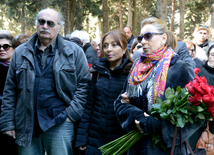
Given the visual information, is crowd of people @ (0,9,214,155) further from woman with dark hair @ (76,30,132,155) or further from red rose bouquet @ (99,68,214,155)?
red rose bouquet @ (99,68,214,155)

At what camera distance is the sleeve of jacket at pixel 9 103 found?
2.88 meters

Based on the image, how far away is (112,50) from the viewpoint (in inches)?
116

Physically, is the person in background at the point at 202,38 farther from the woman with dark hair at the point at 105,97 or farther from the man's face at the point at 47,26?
the man's face at the point at 47,26

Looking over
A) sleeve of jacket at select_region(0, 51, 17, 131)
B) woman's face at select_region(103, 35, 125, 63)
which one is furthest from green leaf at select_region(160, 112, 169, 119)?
sleeve of jacket at select_region(0, 51, 17, 131)

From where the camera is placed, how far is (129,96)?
96.9 inches

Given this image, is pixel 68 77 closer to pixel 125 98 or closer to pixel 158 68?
pixel 125 98

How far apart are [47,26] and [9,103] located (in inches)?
42.5

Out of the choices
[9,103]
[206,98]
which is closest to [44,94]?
[9,103]

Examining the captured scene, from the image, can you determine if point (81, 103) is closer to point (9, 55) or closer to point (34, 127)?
point (34, 127)

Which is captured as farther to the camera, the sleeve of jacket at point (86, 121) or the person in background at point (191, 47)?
the person in background at point (191, 47)

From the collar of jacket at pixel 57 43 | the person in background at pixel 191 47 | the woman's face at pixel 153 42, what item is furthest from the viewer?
the person in background at pixel 191 47

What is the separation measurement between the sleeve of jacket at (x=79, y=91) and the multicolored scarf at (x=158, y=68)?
79 centimetres

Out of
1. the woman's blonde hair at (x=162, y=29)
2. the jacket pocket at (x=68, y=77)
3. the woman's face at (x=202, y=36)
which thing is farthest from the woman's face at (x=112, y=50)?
the woman's face at (x=202, y=36)

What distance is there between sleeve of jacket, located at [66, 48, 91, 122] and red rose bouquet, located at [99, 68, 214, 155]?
1131 millimetres
